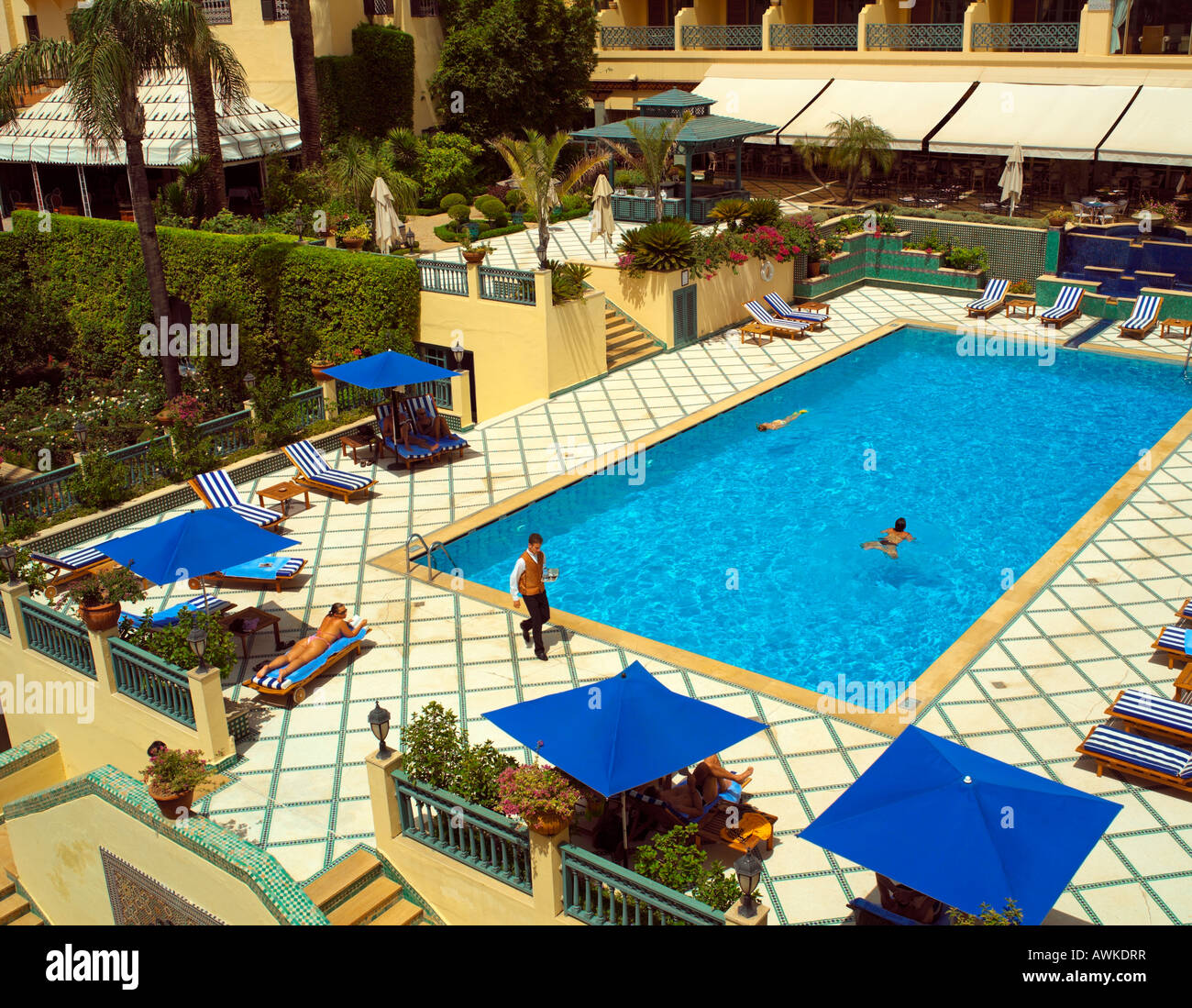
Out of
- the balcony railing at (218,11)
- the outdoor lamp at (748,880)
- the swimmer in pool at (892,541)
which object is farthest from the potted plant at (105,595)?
the balcony railing at (218,11)

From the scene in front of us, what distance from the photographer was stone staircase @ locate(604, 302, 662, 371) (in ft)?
78.1

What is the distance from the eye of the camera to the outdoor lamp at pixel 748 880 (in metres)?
7.16

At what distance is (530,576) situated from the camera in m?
12.5

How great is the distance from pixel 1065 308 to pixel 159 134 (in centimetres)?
2487

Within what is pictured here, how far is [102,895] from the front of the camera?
10625 mm

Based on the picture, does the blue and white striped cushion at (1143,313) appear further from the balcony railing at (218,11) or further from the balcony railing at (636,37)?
the balcony railing at (218,11)

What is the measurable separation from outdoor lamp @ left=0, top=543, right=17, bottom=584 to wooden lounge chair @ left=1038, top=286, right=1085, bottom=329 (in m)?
21.5

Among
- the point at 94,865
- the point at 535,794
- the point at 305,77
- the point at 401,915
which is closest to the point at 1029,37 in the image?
the point at 305,77

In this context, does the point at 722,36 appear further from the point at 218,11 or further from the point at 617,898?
the point at 617,898

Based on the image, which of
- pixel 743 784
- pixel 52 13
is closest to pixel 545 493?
pixel 743 784

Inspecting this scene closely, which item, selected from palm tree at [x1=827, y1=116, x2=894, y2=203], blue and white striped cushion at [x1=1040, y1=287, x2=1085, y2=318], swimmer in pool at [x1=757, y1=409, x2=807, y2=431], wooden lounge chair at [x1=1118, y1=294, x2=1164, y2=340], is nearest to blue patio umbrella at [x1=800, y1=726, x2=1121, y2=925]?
swimmer in pool at [x1=757, y1=409, x2=807, y2=431]

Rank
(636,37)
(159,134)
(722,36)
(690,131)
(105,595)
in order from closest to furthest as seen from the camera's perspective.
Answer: (105,595), (690,131), (159,134), (722,36), (636,37)

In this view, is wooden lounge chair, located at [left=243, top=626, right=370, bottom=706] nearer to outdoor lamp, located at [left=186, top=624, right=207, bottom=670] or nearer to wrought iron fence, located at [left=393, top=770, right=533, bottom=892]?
outdoor lamp, located at [left=186, top=624, right=207, bottom=670]
